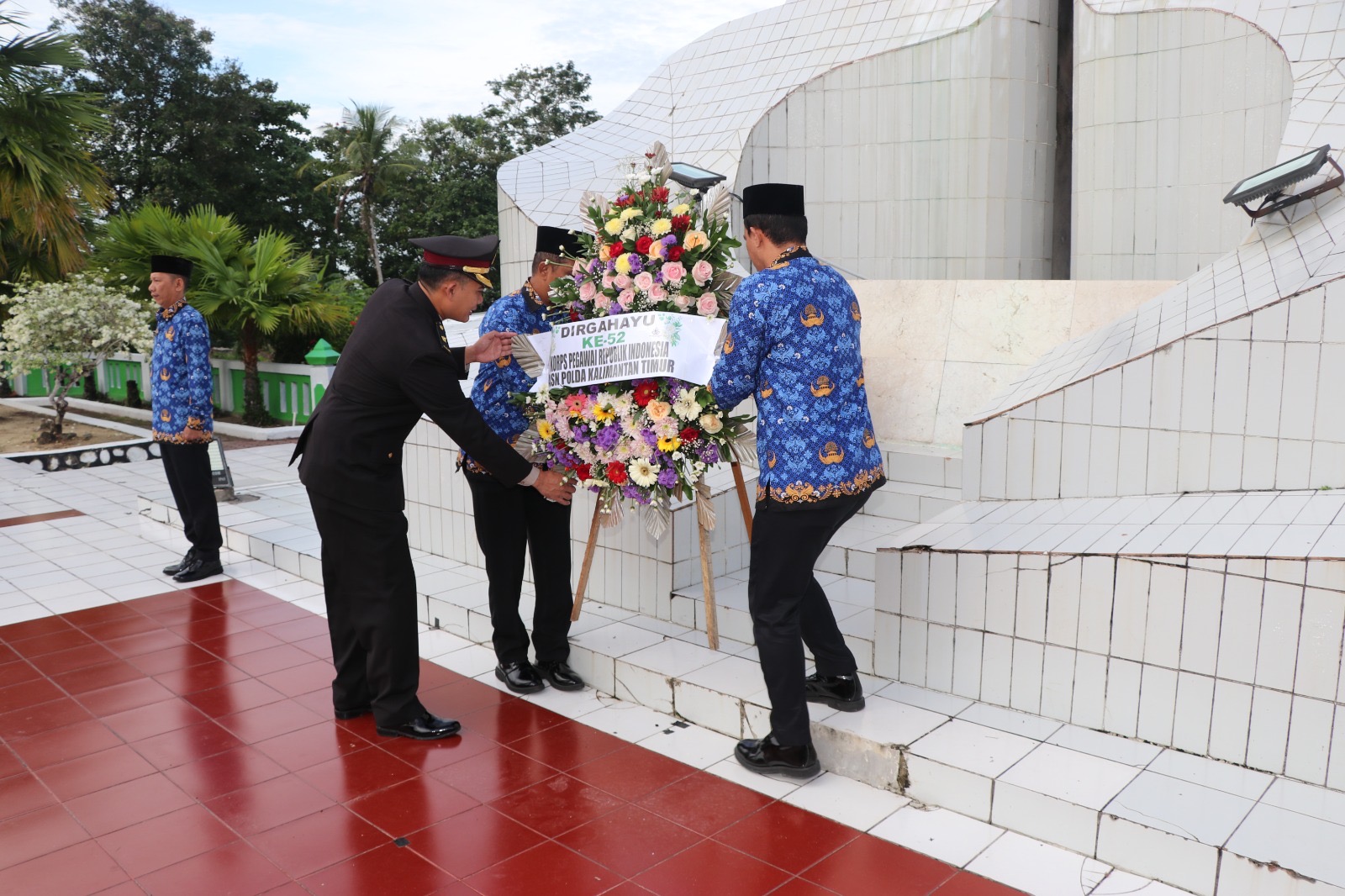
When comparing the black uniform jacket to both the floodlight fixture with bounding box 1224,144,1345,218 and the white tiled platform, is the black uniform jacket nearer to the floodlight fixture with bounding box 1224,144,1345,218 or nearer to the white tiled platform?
the white tiled platform

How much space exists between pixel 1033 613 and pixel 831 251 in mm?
5996

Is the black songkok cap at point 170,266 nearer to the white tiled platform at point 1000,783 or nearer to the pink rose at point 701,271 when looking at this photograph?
the white tiled platform at point 1000,783

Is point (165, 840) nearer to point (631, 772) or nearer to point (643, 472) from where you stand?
point (631, 772)

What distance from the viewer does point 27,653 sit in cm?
470

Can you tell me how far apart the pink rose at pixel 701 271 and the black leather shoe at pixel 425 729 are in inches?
73.3

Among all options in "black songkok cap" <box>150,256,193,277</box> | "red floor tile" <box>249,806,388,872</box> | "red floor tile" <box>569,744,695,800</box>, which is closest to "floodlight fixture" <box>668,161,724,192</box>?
"black songkok cap" <box>150,256,193,277</box>

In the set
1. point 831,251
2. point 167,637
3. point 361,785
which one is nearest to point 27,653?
point 167,637

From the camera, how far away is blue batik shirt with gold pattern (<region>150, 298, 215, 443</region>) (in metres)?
5.78

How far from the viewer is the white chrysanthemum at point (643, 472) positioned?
3.70m

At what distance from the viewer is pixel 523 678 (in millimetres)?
4082

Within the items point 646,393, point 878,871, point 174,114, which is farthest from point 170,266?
point 174,114

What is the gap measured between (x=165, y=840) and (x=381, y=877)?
2.44 feet

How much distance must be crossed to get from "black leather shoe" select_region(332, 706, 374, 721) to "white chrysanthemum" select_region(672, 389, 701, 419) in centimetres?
165

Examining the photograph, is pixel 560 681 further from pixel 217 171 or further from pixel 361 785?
pixel 217 171
